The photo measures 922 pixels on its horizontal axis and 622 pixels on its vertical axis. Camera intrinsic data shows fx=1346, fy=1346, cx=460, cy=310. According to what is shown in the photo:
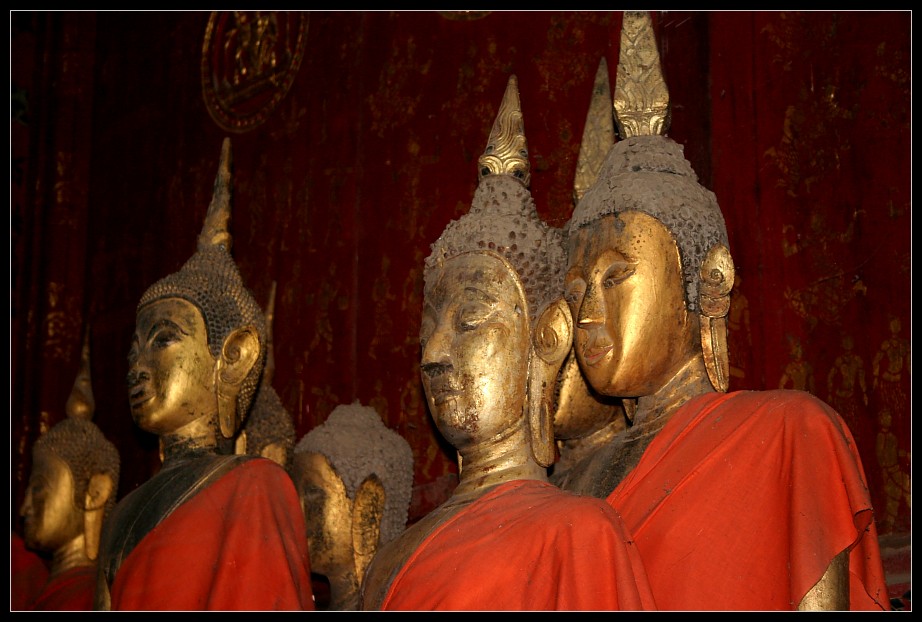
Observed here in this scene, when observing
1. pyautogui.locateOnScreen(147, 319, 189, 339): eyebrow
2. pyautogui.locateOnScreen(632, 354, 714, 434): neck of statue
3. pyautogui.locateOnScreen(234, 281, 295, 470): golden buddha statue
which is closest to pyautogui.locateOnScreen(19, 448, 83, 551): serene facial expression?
pyautogui.locateOnScreen(234, 281, 295, 470): golden buddha statue

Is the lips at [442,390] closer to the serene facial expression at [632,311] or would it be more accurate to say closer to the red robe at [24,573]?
the serene facial expression at [632,311]

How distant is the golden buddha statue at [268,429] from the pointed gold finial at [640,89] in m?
1.39

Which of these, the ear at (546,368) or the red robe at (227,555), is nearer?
the ear at (546,368)

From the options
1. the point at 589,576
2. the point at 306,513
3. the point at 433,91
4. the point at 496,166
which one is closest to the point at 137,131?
the point at 433,91

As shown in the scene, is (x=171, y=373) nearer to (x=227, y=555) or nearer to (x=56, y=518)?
(x=227, y=555)

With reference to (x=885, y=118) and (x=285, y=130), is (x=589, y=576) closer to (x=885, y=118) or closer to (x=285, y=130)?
(x=885, y=118)

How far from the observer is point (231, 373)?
3.68 meters

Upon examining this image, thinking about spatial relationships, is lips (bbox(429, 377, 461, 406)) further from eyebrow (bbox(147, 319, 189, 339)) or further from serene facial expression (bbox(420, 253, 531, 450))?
eyebrow (bbox(147, 319, 189, 339))

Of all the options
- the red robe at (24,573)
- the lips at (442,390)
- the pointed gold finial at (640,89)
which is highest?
the pointed gold finial at (640,89)

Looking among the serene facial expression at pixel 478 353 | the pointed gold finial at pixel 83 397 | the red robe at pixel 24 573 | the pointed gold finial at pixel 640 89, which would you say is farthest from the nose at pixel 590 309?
the red robe at pixel 24 573

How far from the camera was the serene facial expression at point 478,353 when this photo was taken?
2793 millimetres

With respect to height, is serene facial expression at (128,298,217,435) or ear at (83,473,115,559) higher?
serene facial expression at (128,298,217,435)

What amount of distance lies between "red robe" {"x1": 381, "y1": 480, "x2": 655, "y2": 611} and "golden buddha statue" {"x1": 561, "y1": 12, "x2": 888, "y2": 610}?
186 millimetres

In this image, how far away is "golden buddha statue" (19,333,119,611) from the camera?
4469mm
